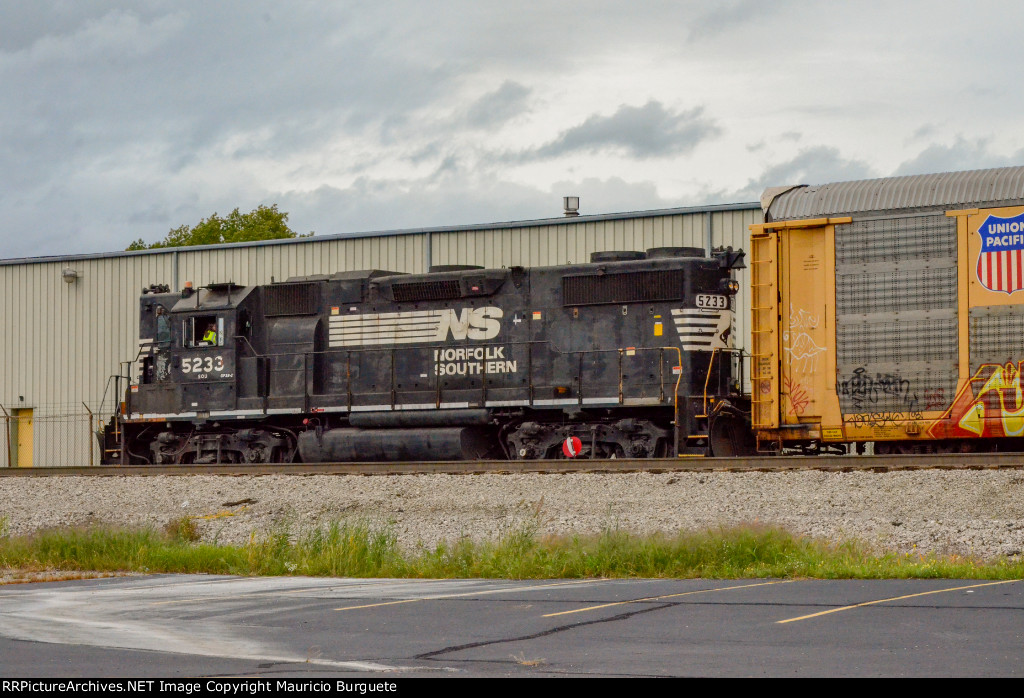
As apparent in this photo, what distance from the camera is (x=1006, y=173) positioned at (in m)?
15.9

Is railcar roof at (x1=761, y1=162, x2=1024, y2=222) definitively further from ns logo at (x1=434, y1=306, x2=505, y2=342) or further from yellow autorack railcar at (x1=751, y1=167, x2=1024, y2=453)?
ns logo at (x1=434, y1=306, x2=505, y2=342)

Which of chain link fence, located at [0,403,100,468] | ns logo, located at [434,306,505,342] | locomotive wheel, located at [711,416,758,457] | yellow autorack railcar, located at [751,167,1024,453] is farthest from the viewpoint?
chain link fence, located at [0,403,100,468]

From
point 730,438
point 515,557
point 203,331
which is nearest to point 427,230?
point 203,331

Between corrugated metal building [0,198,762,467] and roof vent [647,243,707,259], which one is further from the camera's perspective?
corrugated metal building [0,198,762,467]

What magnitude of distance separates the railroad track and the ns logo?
10.3ft

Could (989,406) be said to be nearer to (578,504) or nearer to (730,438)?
(730,438)

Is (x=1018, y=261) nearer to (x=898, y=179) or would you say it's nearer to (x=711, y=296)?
(x=898, y=179)

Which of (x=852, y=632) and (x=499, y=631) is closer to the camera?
(x=852, y=632)

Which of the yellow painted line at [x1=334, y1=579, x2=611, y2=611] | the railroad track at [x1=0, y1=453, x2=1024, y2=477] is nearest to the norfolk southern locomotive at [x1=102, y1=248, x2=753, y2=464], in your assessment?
the railroad track at [x1=0, y1=453, x2=1024, y2=477]

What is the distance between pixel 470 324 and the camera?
21203mm

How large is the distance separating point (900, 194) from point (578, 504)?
6.17m

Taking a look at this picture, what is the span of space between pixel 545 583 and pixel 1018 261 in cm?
859

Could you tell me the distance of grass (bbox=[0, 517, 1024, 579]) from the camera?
411 inches
